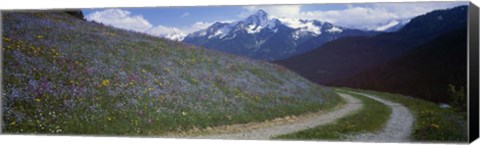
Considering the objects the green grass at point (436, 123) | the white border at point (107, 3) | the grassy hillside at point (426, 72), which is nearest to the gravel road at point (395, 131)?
the green grass at point (436, 123)

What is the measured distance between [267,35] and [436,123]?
317 inches

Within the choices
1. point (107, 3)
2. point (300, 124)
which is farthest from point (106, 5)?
point (300, 124)

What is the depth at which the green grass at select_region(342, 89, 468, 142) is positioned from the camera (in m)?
25.0

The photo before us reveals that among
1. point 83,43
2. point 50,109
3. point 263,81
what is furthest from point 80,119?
point 263,81

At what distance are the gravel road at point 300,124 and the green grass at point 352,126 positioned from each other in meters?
0.42

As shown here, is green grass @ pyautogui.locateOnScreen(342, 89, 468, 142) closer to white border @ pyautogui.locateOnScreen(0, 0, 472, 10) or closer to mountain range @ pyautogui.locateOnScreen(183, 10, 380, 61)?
mountain range @ pyautogui.locateOnScreen(183, 10, 380, 61)

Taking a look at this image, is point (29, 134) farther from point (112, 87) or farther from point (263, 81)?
point (263, 81)

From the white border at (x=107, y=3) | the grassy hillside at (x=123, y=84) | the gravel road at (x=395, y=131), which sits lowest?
the gravel road at (x=395, y=131)

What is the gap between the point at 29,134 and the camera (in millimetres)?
28703

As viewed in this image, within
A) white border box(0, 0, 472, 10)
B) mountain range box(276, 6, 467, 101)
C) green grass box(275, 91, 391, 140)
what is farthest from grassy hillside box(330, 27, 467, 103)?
white border box(0, 0, 472, 10)

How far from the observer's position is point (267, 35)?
30.2 m

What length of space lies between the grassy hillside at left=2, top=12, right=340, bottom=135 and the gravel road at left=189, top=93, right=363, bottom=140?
60 centimetres

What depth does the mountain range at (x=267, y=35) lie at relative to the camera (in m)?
28.4

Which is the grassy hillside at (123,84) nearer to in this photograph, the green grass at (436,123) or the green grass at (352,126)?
the green grass at (352,126)
